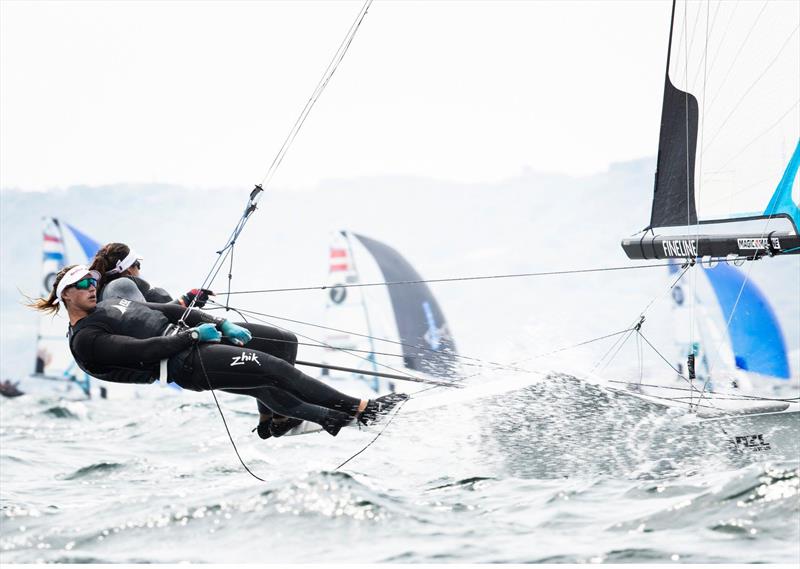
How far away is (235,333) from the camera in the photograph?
4.54 m

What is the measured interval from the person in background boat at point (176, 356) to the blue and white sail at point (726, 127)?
2059 millimetres

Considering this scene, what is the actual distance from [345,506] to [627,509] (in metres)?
1.24

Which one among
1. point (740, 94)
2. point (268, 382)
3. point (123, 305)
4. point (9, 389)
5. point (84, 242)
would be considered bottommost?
point (9, 389)

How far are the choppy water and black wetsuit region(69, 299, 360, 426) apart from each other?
1.49 ft

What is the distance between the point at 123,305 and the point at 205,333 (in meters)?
0.42

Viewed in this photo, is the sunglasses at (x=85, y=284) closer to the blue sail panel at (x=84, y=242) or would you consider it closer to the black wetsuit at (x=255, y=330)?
the black wetsuit at (x=255, y=330)

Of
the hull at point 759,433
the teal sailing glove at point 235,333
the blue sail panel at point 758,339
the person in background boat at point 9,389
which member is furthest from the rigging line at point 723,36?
the person in background boat at point 9,389

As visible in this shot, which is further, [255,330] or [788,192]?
[788,192]

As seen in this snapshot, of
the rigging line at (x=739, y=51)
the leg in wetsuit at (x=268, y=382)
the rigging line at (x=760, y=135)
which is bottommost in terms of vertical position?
the leg in wetsuit at (x=268, y=382)

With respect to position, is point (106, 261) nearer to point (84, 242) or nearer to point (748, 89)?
point (748, 89)

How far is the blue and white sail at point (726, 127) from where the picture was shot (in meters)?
5.52

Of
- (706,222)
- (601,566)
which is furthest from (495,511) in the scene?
(706,222)

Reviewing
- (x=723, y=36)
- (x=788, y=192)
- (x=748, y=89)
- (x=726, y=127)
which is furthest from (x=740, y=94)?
(x=788, y=192)

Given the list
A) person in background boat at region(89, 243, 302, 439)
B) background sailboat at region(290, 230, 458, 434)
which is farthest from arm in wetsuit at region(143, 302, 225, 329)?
background sailboat at region(290, 230, 458, 434)
